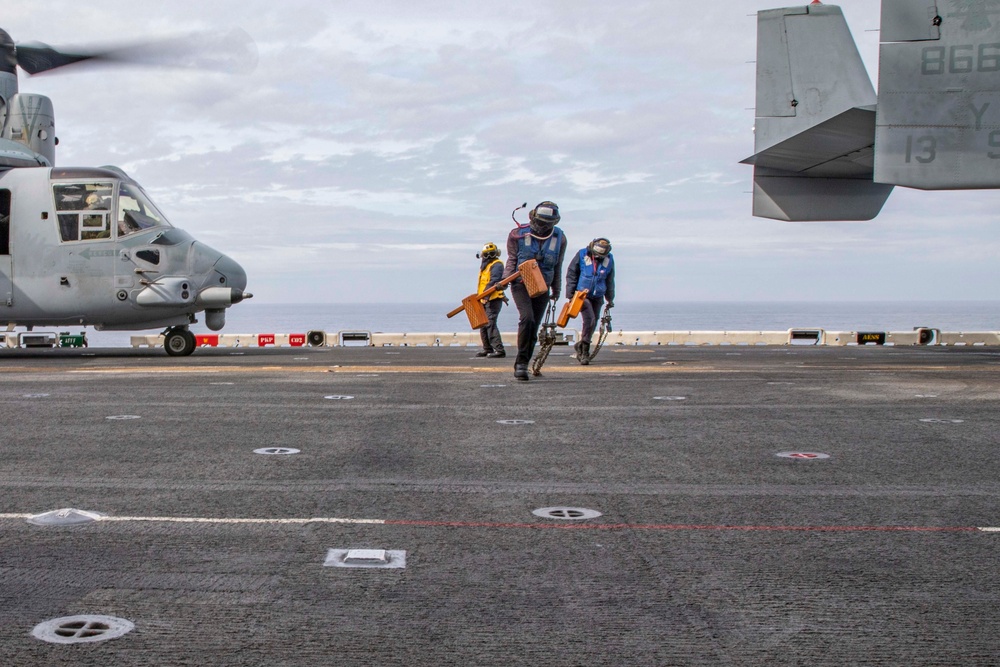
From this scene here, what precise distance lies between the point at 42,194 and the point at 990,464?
1714cm

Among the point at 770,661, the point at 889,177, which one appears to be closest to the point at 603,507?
the point at 770,661

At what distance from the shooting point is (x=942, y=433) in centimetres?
717

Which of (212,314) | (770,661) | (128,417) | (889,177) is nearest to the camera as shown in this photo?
(770,661)

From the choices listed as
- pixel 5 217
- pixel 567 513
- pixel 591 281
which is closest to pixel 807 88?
pixel 591 281

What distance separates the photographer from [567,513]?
185 inches

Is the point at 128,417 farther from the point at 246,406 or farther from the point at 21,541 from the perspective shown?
the point at 21,541

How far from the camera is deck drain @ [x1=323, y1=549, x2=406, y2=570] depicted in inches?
146

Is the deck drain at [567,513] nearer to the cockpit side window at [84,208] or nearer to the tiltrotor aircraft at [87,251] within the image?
the tiltrotor aircraft at [87,251]

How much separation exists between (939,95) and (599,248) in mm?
7138

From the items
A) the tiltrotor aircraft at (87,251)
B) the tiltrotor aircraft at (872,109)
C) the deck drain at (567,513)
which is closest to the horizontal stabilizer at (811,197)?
the tiltrotor aircraft at (872,109)

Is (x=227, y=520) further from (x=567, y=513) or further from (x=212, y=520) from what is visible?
(x=567, y=513)

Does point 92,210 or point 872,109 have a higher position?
point 872,109

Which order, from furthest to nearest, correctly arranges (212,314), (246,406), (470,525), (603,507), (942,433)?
(212,314)
(246,406)
(942,433)
(603,507)
(470,525)

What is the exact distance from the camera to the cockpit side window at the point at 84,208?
57.9ft
